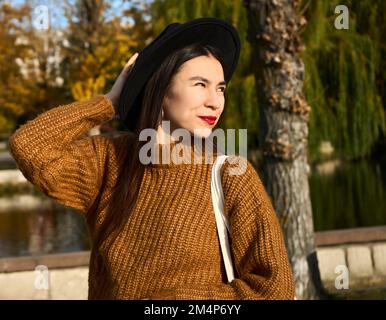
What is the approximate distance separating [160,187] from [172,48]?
0.41 meters

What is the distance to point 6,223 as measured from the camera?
1345 centimetres

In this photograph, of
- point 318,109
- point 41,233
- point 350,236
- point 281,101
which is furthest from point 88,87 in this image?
point 281,101

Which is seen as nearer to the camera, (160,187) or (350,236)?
(160,187)

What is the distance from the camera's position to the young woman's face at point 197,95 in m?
2.18

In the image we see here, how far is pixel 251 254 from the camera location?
78.4 inches

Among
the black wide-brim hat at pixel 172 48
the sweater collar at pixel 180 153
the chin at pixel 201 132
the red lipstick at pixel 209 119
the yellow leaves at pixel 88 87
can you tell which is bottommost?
the yellow leaves at pixel 88 87

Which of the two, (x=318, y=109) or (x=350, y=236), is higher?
(x=318, y=109)

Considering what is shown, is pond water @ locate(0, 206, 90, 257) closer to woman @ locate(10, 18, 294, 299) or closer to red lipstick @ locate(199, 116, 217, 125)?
woman @ locate(10, 18, 294, 299)

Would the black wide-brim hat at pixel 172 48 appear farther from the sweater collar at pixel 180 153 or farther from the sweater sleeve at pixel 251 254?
the sweater sleeve at pixel 251 254

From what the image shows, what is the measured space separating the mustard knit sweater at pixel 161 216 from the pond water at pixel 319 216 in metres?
7.53

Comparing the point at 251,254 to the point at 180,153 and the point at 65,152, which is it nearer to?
the point at 180,153

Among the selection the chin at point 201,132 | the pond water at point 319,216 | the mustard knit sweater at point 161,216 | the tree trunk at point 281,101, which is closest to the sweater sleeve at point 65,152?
the mustard knit sweater at point 161,216

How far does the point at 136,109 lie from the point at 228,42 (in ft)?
1.13
